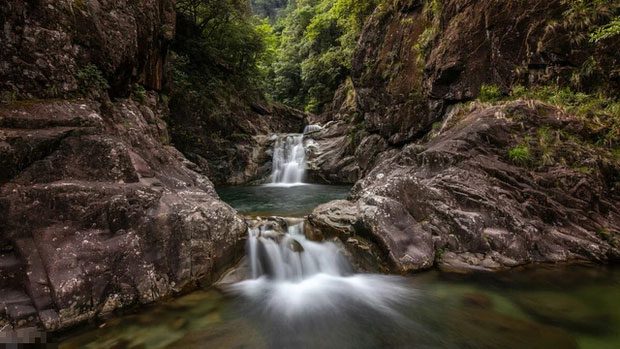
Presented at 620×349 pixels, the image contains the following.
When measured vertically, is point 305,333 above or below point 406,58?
below

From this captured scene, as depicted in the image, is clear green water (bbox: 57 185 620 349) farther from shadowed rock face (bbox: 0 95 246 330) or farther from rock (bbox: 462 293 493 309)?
shadowed rock face (bbox: 0 95 246 330)

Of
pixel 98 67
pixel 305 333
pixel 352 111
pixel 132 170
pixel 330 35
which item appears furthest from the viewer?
pixel 330 35

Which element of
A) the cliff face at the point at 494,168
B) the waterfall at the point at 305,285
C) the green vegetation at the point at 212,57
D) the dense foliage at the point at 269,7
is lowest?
the waterfall at the point at 305,285

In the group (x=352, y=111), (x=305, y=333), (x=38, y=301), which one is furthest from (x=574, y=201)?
(x=352, y=111)

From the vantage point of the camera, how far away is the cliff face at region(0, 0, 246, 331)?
371 cm

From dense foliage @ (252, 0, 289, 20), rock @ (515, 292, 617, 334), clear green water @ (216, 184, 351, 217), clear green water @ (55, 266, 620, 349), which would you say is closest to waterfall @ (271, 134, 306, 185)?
clear green water @ (216, 184, 351, 217)

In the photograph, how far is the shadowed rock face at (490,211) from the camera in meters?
5.52

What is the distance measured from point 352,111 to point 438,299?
15.1 m

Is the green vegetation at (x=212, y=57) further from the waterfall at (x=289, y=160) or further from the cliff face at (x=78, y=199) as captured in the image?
the cliff face at (x=78, y=199)

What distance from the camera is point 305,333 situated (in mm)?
3990

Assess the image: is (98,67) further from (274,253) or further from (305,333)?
(305,333)

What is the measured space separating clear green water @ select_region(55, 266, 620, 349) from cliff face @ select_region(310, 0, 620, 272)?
2.22ft

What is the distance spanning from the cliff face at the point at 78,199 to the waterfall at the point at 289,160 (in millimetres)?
10702

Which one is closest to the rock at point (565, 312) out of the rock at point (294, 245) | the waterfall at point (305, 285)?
the waterfall at point (305, 285)
